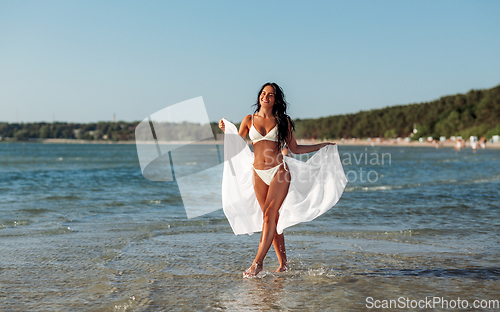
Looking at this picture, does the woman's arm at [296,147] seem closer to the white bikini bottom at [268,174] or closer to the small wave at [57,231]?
the white bikini bottom at [268,174]

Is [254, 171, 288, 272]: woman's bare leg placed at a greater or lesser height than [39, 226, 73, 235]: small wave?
greater

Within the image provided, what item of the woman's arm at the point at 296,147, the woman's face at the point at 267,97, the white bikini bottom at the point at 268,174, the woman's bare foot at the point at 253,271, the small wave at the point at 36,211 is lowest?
the small wave at the point at 36,211

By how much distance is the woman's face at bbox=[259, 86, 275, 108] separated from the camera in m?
5.32

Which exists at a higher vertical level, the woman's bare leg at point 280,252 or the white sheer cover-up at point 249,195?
the white sheer cover-up at point 249,195

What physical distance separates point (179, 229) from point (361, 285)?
442cm

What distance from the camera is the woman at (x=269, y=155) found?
5.33m

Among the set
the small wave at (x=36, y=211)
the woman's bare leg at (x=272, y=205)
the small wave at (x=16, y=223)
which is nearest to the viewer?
the woman's bare leg at (x=272, y=205)

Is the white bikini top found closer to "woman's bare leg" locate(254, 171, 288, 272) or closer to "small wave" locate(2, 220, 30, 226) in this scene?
"woman's bare leg" locate(254, 171, 288, 272)

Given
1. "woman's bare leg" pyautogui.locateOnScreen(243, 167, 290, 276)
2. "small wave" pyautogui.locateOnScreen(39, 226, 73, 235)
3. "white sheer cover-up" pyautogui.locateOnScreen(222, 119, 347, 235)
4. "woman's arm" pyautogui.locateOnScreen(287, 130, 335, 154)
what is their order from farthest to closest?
"small wave" pyautogui.locateOnScreen(39, 226, 73, 235)
"white sheer cover-up" pyautogui.locateOnScreen(222, 119, 347, 235)
"woman's arm" pyautogui.locateOnScreen(287, 130, 335, 154)
"woman's bare leg" pyautogui.locateOnScreen(243, 167, 290, 276)

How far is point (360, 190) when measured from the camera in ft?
55.0

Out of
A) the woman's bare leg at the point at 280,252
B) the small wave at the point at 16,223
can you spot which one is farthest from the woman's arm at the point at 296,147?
the small wave at the point at 16,223

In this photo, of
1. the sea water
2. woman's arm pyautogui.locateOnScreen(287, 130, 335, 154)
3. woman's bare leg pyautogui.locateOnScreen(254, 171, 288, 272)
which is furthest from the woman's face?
the sea water

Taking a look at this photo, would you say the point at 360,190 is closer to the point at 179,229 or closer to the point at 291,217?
the point at 179,229

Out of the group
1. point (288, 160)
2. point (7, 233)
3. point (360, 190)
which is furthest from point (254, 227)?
point (360, 190)
